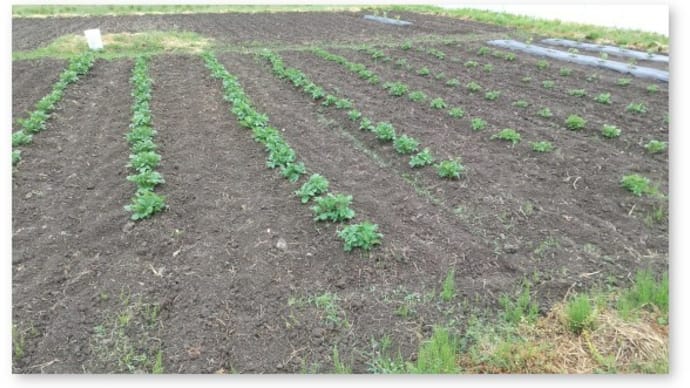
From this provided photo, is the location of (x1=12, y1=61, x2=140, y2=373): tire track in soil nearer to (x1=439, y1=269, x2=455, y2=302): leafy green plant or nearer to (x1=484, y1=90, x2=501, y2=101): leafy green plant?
(x1=439, y1=269, x2=455, y2=302): leafy green plant

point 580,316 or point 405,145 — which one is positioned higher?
point 405,145

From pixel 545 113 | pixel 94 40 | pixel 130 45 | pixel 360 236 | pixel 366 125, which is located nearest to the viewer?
pixel 360 236

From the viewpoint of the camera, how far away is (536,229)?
13.6 ft

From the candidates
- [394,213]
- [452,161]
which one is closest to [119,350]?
[394,213]

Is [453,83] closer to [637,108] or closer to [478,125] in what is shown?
[478,125]

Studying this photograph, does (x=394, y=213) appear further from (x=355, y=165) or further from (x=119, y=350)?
(x=119, y=350)

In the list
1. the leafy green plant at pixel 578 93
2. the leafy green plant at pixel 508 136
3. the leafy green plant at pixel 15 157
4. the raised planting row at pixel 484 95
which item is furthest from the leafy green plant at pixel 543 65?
the leafy green plant at pixel 15 157

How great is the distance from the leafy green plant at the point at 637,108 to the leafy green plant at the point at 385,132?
3138 millimetres

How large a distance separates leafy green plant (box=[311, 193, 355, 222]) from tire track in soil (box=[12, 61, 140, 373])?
1678 millimetres

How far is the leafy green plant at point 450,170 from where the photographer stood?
194 inches

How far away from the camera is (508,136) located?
577cm

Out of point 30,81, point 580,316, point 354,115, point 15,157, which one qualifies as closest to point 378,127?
point 354,115

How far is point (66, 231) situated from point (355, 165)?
2832mm

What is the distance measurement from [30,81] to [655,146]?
9181 mm
